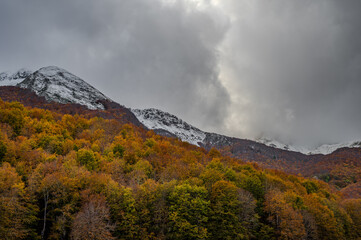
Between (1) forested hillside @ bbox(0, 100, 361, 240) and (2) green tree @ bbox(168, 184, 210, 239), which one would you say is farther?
(2) green tree @ bbox(168, 184, 210, 239)

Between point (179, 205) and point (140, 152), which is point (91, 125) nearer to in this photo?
point (140, 152)

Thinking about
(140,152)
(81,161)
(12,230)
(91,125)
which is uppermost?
(91,125)

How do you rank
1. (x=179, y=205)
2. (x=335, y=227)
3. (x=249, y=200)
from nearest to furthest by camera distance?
(x=179, y=205)
(x=249, y=200)
(x=335, y=227)

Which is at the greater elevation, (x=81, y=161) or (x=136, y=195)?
(x=81, y=161)

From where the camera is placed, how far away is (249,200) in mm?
53469

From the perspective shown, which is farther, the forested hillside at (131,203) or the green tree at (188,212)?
the green tree at (188,212)

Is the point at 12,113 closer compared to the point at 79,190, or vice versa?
the point at 79,190

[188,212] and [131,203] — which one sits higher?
[188,212]

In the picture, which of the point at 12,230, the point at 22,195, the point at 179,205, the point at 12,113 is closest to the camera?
the point at 12,230

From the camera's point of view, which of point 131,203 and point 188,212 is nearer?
point 131,203

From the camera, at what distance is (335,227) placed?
59.1m

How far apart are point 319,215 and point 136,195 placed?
169 ft

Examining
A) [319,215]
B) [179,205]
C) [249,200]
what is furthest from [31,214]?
[319,215]

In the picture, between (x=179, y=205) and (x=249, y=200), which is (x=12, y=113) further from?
(x=249, y=200)
